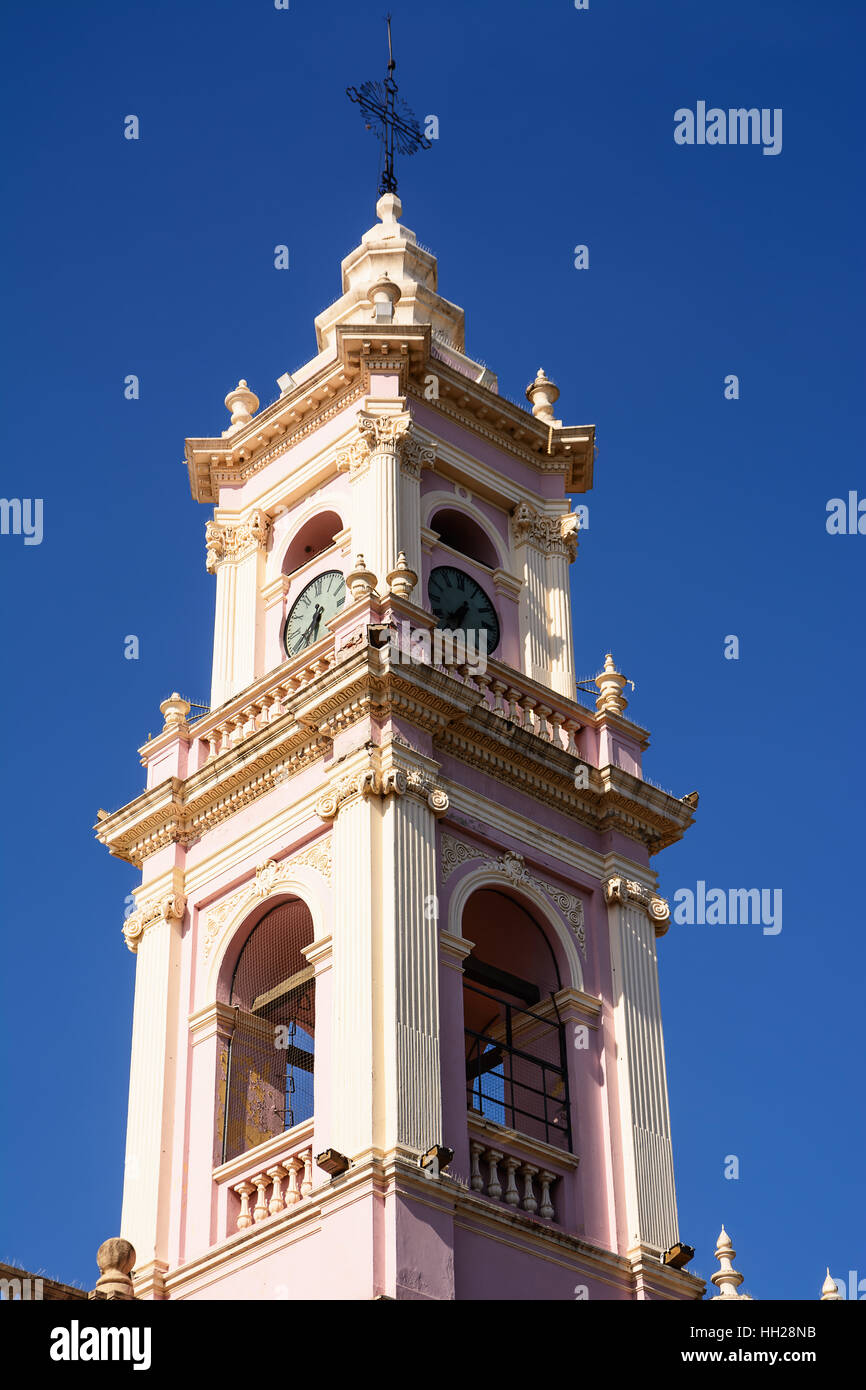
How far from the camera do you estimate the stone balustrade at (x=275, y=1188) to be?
24.8 meters

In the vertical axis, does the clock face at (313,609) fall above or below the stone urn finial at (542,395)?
below

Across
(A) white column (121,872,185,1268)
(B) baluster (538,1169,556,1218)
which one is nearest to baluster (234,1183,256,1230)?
(A) white column (121,872,185,1268)

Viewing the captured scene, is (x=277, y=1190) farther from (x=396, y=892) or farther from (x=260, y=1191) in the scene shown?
(x=396, y=892)

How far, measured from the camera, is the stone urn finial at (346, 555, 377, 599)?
27.9m

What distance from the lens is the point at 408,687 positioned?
88.6 feet

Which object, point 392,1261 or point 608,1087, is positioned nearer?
point 392,1261

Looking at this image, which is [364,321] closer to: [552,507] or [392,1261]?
[552,507]

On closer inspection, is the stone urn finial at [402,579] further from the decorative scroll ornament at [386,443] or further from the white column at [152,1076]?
the white column at [152,1076]

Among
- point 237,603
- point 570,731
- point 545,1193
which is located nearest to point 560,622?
point 570,731

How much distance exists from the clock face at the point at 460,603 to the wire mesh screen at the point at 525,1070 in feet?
16.5

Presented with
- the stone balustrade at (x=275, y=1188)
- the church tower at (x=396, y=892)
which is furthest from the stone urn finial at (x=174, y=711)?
the stone balustrade at (x=275, y=1188)

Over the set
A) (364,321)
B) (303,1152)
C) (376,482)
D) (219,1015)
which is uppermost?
(364,321)
